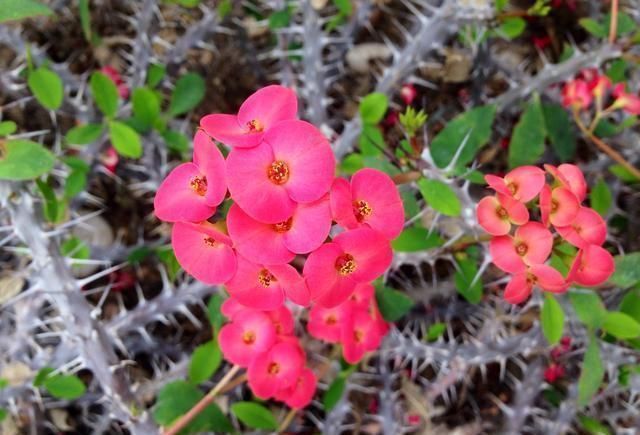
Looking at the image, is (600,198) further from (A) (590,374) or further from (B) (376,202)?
(B) (376,202)

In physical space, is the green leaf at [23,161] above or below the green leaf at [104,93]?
above

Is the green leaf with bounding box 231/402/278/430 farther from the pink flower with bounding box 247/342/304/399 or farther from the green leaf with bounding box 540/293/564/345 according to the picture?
the green leaf with bounding box 540/293/564/345

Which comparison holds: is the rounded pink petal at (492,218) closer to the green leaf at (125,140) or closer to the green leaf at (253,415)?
the green leaf at (253,415)

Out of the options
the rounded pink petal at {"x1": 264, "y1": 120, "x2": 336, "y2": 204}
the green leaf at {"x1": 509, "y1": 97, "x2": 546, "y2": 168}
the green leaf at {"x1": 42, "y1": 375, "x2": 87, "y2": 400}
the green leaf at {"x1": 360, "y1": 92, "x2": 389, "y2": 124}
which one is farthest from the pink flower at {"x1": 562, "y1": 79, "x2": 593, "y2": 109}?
the green leaf at {"x1": 42, "y1": 375, "x2": 87, "y2": 400}

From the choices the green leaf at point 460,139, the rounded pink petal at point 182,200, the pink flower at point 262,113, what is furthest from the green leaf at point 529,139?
the rounded pink petal at point 182,200

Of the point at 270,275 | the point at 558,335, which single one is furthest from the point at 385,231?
the point at 558,335
